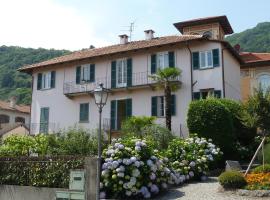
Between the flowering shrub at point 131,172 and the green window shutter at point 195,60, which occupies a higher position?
the green window shutter at point 195,60

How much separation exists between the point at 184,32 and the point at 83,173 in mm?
30451

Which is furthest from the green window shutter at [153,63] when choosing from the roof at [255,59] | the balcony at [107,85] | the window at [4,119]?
the window at [4,119]

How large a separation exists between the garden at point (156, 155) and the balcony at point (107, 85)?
4.39 m

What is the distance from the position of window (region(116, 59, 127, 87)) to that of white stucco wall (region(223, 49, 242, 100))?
6870 mm

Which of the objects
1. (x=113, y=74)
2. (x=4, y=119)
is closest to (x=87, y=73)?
(x=113, y=74)

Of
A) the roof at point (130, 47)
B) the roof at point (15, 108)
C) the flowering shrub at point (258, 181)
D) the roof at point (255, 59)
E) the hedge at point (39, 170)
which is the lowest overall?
the flowering shrub at point (258, 181)

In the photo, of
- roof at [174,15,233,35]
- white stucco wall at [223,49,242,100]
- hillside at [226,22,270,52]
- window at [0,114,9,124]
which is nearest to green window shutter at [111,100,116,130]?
white stucco wall at [223,49,242,100]

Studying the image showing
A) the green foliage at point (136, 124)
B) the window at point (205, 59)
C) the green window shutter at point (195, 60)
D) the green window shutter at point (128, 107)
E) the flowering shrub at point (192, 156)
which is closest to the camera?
the flowering shrub at point (192, 156)

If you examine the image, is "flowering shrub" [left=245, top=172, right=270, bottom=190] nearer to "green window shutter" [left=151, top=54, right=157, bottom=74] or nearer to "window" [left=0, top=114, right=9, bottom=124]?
"green window shutter" [left=151, top=54, right=157, bottom=74]

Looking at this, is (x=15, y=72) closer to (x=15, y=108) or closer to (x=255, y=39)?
(x=15, y=108)

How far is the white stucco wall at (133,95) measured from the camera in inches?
1015

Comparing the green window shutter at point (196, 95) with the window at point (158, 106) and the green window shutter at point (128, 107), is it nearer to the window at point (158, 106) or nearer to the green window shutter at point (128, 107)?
the window at point (158, 106)

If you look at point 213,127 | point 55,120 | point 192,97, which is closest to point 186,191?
point 213,127

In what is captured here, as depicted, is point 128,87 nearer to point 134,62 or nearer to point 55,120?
point 134,62
